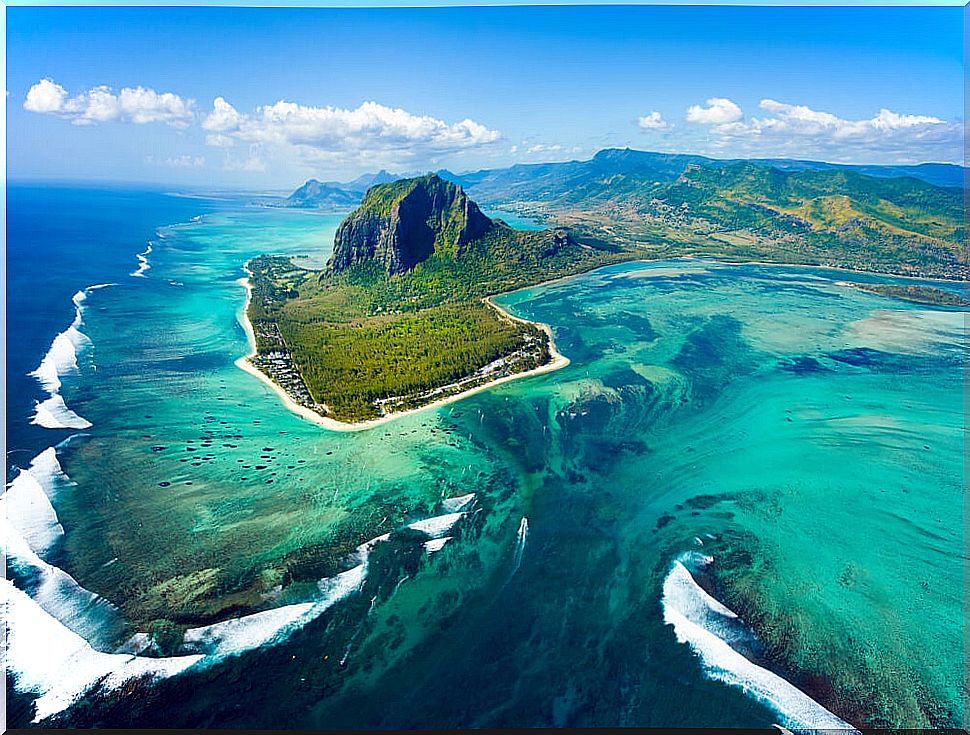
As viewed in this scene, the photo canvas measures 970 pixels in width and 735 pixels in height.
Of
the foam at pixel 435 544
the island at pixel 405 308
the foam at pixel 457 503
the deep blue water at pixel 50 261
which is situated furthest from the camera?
the island at pixel 405 308

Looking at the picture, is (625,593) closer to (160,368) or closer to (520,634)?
(520,634)

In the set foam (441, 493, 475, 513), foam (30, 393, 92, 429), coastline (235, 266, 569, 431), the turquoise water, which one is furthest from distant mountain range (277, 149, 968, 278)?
foam (30, 393, 92, 429)

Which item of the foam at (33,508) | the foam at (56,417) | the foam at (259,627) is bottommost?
the foam at (259,627)

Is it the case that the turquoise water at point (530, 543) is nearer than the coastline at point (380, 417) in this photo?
Yes

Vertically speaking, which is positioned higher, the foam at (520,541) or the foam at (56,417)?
the foam at (56,417)

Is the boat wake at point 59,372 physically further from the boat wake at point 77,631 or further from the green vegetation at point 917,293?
the green vegetation at point 917,293

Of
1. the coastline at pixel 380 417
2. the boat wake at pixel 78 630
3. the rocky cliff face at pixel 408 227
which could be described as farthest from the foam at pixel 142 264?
the boat wake at pixel 78 630
